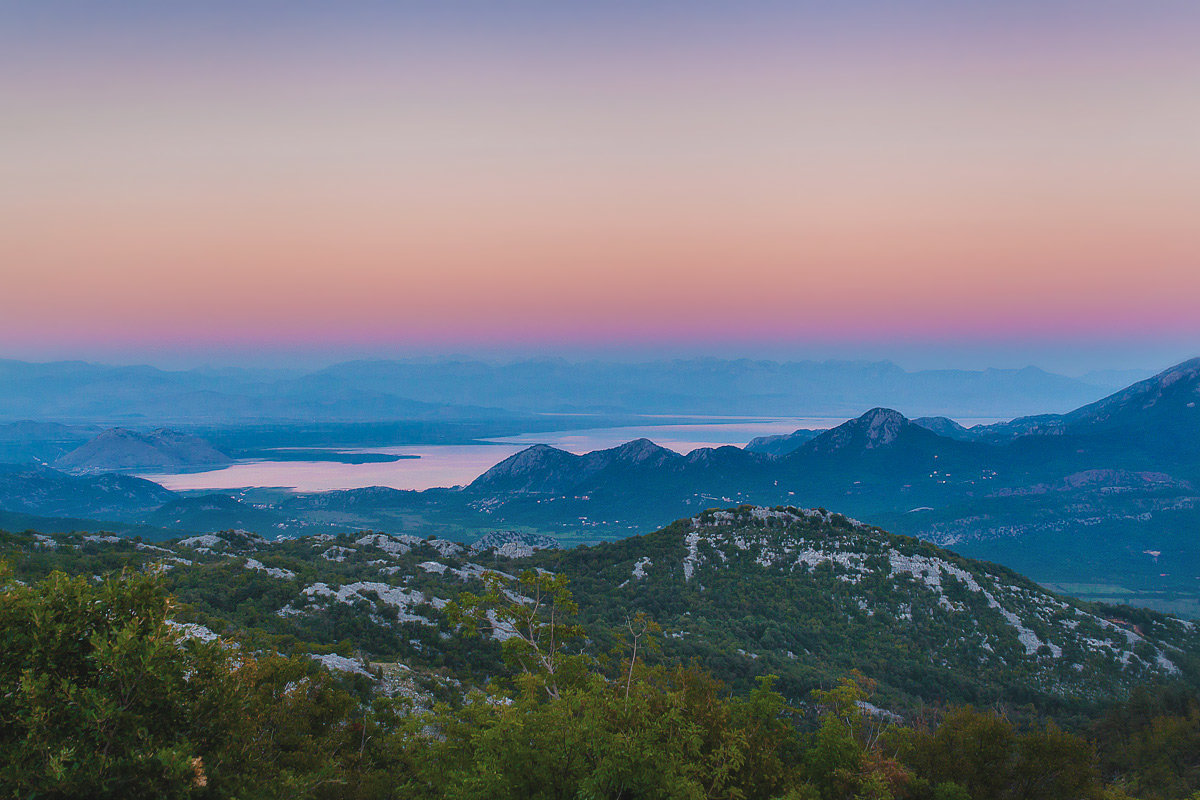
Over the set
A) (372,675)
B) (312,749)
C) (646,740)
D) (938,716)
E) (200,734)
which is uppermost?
(200,734)

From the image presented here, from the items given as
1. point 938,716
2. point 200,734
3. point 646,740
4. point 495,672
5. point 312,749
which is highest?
point 200,734

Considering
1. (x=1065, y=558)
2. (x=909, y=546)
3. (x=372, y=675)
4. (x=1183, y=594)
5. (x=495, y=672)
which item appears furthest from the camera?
(x=1065, y=558)

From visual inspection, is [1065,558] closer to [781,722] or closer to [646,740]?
[781,722]

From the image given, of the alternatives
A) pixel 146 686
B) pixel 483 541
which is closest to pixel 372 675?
pixel 146 686

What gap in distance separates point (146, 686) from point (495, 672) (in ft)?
115

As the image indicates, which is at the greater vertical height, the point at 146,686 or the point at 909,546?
the point at 146,686

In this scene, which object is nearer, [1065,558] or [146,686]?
[146,686]

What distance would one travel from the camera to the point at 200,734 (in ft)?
45.0

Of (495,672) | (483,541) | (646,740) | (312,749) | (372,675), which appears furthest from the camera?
(483,541)

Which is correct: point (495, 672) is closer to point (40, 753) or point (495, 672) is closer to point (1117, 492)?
point (40, 753)

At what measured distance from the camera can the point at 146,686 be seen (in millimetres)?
12461

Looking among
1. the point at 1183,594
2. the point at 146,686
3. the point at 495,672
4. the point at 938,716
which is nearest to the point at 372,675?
the point at 495,672

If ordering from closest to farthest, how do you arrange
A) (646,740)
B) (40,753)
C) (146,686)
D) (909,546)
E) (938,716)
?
(40,753), (146,686), (646,740), (938,716), (909,546)

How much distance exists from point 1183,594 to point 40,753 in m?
194
